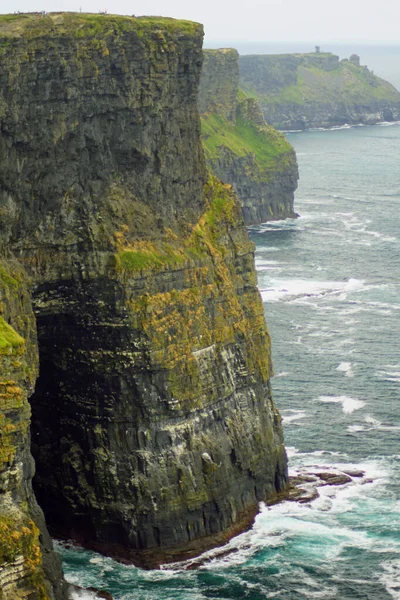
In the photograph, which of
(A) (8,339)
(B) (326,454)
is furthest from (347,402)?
(A) (8,339)

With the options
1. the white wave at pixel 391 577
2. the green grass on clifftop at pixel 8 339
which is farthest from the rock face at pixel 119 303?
the green grass on clifftop at pixel 8 339

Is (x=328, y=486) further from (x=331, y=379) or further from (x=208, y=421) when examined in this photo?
(x=331, y=379)

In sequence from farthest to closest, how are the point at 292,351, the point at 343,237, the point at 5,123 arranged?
the point at 343,237 < the point at 292,351 < the point at 5,123

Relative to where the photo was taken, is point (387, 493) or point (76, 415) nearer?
point (76, 415)

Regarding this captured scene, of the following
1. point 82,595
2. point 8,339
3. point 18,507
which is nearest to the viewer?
point 18,507

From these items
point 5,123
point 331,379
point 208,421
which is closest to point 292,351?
point 331,379

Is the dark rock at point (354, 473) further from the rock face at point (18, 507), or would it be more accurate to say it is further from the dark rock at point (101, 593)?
the rock face at point (18, 507)

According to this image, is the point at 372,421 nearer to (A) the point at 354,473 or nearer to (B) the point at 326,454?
(B) the point at 326,454
